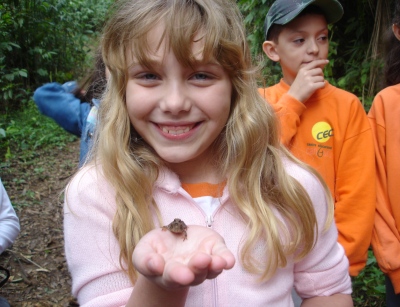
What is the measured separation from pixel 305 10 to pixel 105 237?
1.84m

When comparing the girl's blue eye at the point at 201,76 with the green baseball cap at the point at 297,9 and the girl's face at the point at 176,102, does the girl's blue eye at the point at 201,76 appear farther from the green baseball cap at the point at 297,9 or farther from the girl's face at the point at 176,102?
the green baseball cap at the point at 297,9

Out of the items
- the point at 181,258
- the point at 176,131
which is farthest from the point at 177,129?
the point at 181,258

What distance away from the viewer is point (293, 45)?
8.27 feet

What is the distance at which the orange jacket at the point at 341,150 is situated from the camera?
2.20m

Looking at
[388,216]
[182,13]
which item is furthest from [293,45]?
[182,13]

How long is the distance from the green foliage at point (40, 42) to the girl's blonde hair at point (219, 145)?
22.0 ft

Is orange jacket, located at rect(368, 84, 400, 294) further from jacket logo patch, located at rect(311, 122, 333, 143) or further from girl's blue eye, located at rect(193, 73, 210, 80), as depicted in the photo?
girl's blue eye, located at rect(193, 73, 210, 80)

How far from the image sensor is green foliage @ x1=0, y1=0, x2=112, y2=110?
8.20 metres

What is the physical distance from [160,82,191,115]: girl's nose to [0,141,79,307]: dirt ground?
187 cm

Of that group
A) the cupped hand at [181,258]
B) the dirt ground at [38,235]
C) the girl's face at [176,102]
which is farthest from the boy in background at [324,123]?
the dirt ground at [38,235]

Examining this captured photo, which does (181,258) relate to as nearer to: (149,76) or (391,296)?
(149,76)

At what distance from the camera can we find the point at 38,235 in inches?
186

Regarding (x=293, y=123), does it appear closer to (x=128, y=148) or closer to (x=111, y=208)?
(x=128, y=148)

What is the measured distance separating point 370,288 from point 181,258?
9.51 feet
